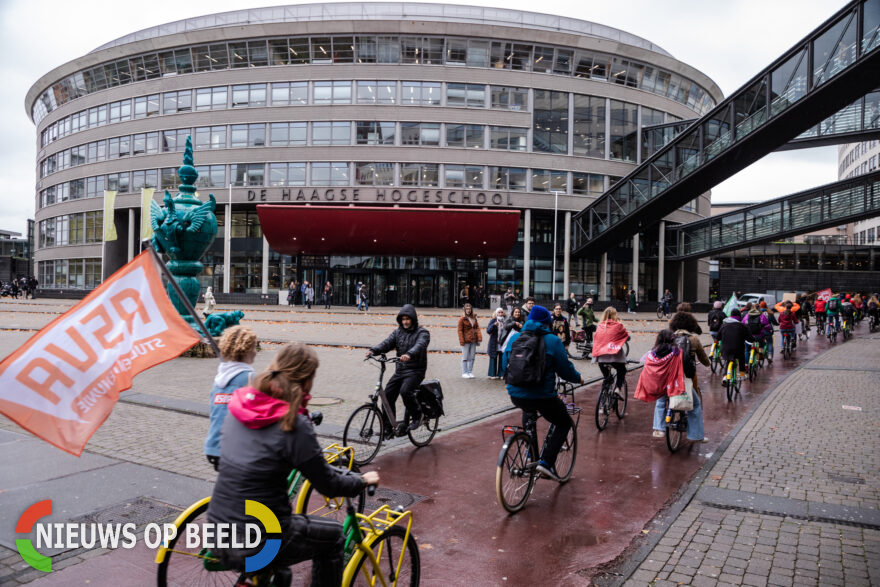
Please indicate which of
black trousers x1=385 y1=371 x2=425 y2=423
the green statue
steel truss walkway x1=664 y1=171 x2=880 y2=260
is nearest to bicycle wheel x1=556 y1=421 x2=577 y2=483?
black trousers x1=385 y1=371 x2=425 y2=423

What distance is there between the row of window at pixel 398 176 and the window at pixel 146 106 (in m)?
7.25

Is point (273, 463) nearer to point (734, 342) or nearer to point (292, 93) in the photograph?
point (734, 342)

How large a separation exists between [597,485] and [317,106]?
144 feet

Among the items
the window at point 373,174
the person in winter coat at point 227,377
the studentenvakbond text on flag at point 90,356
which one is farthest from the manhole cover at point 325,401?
the window at point 373,174

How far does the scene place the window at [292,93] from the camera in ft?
152

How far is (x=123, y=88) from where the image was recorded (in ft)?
168

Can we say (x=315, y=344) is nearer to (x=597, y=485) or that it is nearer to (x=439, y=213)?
(x=597, y=485)

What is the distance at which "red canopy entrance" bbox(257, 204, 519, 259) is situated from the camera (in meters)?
39.2

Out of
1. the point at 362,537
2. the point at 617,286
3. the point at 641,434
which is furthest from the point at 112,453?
the point at 617,286

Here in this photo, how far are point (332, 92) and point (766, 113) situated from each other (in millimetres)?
31766

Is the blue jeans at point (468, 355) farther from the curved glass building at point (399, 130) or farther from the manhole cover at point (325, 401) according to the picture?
the curved glass building at point (399, 130)

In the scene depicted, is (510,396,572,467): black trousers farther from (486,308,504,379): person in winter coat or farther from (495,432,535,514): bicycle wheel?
(486,308,504,379): person in winter coat

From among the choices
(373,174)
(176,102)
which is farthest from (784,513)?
(176,102)

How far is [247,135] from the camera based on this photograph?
46.8 meters
